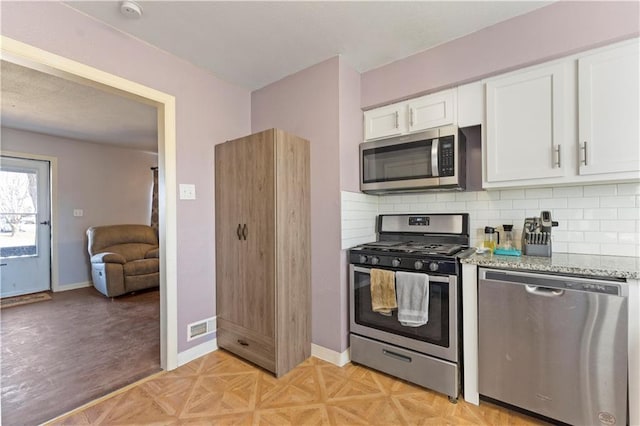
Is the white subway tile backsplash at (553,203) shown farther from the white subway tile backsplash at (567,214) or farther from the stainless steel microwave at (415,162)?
the stainless steel microwave at (415,162)

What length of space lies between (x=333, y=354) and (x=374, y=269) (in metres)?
0.78

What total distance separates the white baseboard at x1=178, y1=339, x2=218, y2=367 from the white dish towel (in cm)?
163

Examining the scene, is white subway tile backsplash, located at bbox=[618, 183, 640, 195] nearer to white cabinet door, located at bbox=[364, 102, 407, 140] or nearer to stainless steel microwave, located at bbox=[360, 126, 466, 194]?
stainless steel microwave, located at bbox=[360, 126, 466, 194]

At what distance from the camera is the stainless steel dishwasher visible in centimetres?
136

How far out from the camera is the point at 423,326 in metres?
1.89

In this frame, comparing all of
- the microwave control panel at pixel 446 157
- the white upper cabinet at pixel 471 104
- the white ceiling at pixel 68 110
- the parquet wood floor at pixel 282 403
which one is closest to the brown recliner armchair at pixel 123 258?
the white ceiling at pixel 68 110

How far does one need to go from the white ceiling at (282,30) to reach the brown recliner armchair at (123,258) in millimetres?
2314

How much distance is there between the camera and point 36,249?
4.43m

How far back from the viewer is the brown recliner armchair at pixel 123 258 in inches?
159

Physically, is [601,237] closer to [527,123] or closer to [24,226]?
[527,123]

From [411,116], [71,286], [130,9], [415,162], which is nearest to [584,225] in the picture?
[415,162]

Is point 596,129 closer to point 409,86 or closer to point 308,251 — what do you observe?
point 409,86

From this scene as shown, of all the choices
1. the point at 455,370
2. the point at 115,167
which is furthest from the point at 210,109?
the point at 115,167

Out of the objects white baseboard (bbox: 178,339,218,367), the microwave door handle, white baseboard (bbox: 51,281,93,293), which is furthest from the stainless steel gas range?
white baseboard (bbox: 51,281,93,293)
